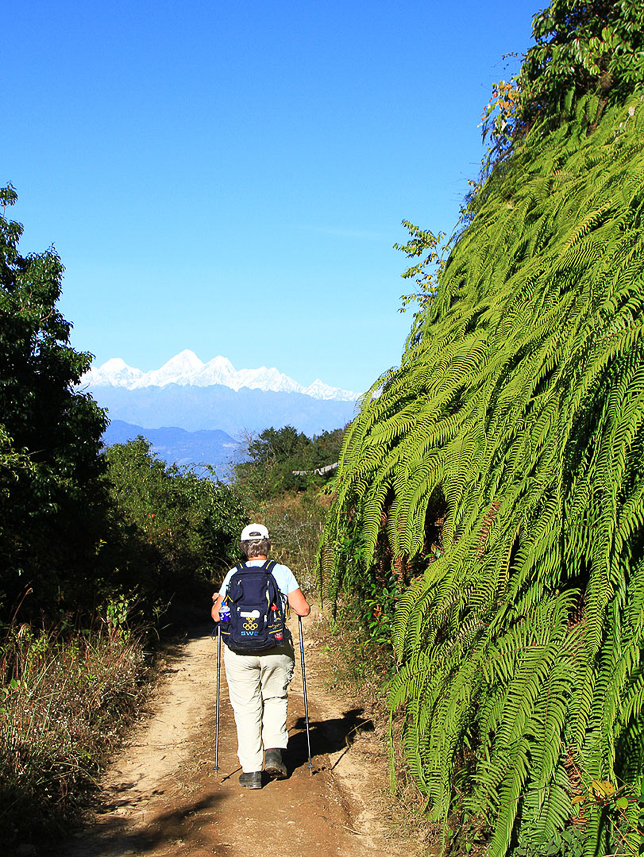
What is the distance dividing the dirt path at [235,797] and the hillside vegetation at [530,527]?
1017 mm

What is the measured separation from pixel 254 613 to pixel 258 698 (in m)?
0.70

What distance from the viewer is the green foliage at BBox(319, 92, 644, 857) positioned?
8.70 feet

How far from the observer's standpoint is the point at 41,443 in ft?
29.8

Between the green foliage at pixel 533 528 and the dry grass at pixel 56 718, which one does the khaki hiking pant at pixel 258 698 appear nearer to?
the dry grass at pixel 56 718

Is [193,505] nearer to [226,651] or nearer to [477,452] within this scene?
[226,651]

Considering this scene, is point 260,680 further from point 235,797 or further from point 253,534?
point 253,534

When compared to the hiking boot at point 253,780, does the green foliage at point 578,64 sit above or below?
above

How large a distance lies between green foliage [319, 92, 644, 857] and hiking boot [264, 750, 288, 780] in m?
1.77

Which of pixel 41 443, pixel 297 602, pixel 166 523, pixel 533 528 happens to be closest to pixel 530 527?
pixel 533 528

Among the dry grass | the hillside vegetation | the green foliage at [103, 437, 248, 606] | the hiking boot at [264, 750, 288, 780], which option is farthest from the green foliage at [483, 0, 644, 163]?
the green foliage at [103, 437, 248, 606]

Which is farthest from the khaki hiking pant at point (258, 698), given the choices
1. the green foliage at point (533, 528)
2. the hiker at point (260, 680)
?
the green foliage at point (533, 528)

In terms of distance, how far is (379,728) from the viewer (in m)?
6.45

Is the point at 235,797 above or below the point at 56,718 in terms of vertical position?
below

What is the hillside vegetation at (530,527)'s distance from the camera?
265 centimetres
